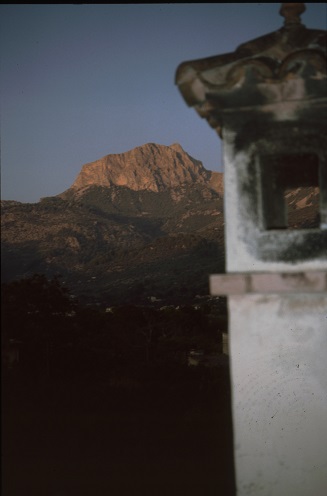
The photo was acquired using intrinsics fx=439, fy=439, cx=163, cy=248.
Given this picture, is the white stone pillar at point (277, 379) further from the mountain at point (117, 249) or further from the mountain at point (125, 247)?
the mountain at point (125, 247)

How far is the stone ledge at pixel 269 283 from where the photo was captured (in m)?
3.86

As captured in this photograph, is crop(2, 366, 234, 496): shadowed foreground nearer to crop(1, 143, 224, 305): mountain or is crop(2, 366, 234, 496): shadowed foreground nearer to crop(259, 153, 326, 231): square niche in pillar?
crop(1, 143, 224, 305): mountain

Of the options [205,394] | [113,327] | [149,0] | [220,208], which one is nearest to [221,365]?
[205,394]

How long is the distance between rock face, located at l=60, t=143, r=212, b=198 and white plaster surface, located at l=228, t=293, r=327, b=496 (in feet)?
193

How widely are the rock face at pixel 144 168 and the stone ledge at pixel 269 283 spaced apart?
5901 centimetres

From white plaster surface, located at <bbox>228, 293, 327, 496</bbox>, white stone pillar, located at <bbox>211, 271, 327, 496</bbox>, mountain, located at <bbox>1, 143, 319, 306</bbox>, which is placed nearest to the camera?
white stone pillar, located at <bbox>211, 271, 327, 496</bbox>

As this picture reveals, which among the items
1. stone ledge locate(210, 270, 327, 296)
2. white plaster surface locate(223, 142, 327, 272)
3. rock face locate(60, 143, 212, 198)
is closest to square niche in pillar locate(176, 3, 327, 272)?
white plaster surface locate(223, 142, 327, 272)

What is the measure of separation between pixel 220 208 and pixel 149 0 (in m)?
32.1

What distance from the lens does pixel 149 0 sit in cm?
404

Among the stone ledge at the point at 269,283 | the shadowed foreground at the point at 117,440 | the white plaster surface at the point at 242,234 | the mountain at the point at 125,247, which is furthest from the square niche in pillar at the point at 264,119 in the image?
the shadowed foreground at the point at 117,440

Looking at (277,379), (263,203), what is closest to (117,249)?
(277,379)

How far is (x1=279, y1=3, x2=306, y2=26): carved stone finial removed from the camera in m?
4.27

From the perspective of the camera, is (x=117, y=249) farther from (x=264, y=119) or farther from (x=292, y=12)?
(x=292, y=12)

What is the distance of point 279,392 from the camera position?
448cm
